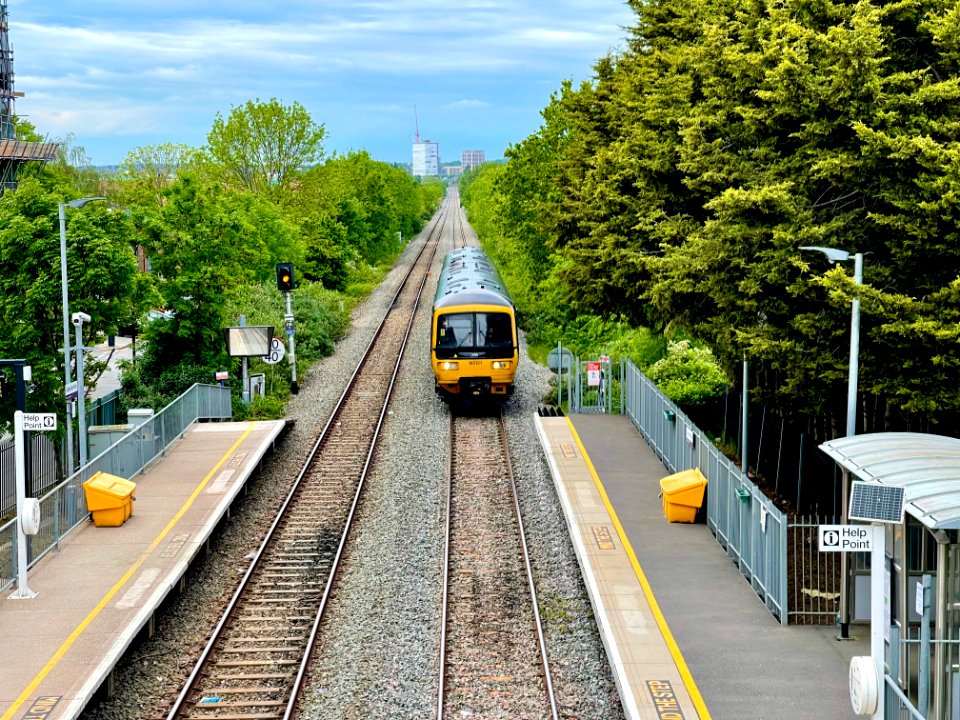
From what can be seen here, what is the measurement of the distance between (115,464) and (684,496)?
1088 centimetres

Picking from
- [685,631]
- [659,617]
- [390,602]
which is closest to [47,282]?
[390,602]

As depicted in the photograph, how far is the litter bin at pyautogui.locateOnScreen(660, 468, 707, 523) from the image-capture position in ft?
62.5

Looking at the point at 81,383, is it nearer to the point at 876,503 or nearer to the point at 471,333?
the point at 471,333

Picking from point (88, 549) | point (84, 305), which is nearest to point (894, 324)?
point (88, 549)

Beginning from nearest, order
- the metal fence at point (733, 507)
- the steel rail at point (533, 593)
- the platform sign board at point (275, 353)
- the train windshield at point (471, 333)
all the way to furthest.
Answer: the steel rail at point (533, 593)
the metal fence at point (733, 507)
the train windshield at point (471, 333)
the platform sign board at point (275, 353)

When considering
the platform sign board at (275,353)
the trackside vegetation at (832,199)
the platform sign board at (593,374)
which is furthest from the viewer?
the platform sign board at (275,353)

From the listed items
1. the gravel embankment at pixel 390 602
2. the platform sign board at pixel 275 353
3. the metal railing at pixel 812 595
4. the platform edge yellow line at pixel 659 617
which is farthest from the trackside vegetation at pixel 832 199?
the platform sign board at pixel 275 353

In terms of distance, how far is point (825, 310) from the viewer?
16844 millimetres

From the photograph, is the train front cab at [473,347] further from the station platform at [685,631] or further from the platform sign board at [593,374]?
the station platform at [685,631]

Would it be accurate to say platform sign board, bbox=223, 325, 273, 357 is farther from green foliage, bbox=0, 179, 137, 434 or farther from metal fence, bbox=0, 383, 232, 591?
green foliage, bbox=0, 179, 137, 434

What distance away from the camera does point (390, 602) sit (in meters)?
16.7

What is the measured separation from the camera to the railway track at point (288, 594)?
1348 cm

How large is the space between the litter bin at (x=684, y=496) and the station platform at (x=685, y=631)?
19 centimetres

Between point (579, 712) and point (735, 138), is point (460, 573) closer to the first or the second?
point (579, 712)
